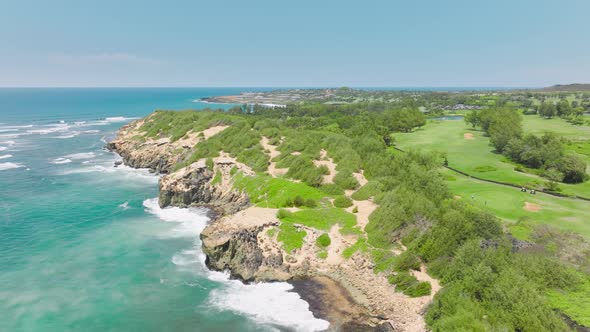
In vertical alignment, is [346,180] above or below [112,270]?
above

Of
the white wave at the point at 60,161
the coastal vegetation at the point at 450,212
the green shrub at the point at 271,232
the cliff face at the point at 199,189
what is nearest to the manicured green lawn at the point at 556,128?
the coastal vegetation at the point at 450,212

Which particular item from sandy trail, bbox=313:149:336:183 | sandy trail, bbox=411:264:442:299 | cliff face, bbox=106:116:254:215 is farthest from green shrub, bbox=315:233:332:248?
cliff face, bbox=106:116:254:215

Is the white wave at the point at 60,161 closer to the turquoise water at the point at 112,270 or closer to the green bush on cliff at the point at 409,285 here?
the turquoise water at the point at 112,270

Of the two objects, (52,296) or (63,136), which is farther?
(63,136)

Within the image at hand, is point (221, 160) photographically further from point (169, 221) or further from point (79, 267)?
point (79, 267)

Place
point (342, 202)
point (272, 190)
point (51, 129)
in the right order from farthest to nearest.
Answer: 1. point (51, 129)
2. point (272, 190)
3. point (342, 202)

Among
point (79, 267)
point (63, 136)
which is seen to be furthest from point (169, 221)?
point (63, 136)

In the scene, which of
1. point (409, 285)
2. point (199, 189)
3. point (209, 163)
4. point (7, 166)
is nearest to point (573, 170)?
point (409, 285)

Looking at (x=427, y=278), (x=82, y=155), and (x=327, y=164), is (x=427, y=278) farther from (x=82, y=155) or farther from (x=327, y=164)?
(x=82, y=155)
